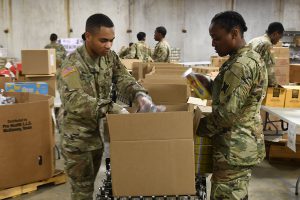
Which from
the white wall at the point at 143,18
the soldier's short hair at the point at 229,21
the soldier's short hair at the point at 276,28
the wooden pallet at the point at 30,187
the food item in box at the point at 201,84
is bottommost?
the wooden pallet at the point at 30,187

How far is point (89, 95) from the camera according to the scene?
201 cm

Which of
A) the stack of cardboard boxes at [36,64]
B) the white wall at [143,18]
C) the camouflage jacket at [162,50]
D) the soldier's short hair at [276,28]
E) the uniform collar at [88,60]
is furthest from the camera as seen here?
the white wall at [143,18]

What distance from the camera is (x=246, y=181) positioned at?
5.83 feet

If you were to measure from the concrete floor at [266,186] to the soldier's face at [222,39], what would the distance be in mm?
1850

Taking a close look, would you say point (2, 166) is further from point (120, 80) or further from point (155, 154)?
point (155, 154)

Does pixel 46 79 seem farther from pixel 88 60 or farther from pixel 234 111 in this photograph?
pixel 234 111

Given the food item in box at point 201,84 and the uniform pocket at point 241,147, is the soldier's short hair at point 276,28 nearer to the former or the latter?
the food item in box at point 201,84

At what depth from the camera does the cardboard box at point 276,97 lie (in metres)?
3.63

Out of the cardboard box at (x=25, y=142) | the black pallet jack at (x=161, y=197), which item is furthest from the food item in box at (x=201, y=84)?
the cardboard box at (x=25, y=142)

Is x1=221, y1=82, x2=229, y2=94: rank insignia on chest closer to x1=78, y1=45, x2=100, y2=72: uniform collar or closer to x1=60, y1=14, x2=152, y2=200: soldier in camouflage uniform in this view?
x1=60, y1=14, x2=152, y2=200: soldier in camouflage uniform

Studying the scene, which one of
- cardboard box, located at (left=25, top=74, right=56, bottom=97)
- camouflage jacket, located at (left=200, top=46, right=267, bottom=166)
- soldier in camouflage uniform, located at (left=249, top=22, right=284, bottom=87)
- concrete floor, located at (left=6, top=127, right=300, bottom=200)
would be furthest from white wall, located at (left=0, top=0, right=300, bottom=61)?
camouflage jacket, located at (left=200, top=46, right=267, bottom=166)

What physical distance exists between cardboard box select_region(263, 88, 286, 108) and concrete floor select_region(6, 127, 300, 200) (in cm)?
75

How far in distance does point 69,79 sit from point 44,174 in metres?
1.67

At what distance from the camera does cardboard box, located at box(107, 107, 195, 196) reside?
5.09 ft
